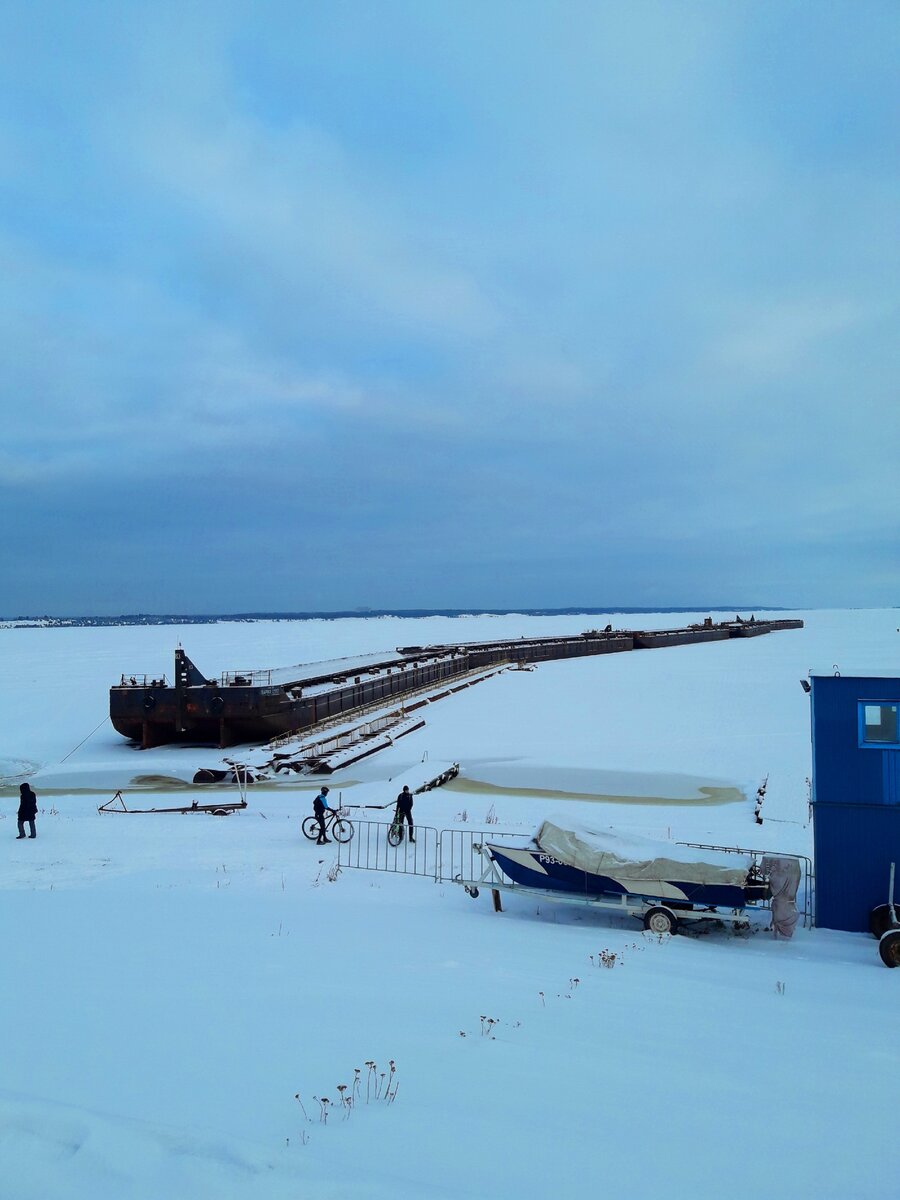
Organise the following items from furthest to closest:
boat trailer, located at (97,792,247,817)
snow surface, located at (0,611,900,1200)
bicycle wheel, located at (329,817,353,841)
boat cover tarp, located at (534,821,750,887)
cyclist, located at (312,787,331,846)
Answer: boat trailer, located at (97,792,247,817), bicycle wheel, located at (329,817,353,841), cyclist, located at (312,787,331,846), boat cover tarp, located at (534,821,750,887), snow surface, located at (0,611,900,1200)

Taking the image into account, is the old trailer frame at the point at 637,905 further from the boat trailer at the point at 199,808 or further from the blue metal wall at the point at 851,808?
the boat trailer at the point at 199,808

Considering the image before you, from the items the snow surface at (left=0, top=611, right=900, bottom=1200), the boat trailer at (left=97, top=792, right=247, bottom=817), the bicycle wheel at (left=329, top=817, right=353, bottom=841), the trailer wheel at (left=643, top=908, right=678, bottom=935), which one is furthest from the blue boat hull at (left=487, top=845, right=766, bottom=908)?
the boat trailer at (left=97, top=792, right=247, bottom=817)

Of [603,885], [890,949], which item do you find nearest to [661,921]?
[603,885]

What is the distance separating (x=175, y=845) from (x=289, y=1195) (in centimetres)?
1237

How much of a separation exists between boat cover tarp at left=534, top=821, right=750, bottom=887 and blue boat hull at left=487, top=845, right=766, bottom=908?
0.09 m

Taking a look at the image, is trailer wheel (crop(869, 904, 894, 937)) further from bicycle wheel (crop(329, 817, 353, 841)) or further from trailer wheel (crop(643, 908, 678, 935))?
bicycle wheel (crop(329, 817, 353, 841))

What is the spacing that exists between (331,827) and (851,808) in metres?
9.89

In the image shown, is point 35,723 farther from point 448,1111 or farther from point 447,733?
point 448,1111

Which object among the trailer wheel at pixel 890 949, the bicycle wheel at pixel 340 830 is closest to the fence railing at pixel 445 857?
the bicycle wheel at pixel 340 830

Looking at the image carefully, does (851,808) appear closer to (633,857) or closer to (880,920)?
(880,920)

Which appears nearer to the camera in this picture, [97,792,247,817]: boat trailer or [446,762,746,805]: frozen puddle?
[97,792,247,817]: boat trailer

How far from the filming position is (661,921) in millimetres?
11695

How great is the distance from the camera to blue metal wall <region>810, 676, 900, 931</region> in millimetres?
12125

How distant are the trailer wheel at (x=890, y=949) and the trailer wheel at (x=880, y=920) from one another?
979 mm
